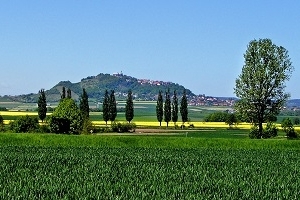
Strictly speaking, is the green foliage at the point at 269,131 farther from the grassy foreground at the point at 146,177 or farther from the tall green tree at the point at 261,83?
the grassy foreground at the point at 146,177

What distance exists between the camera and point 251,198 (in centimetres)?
1811

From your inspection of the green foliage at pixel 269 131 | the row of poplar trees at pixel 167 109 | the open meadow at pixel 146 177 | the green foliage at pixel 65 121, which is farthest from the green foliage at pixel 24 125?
the row of poplar trees at pixel 167 109

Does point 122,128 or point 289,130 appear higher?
point 289,130

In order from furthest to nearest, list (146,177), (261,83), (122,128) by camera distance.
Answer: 1. (122,128)
2. (261,83)
3. (146,177)

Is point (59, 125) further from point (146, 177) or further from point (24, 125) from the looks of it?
point (146, 177)

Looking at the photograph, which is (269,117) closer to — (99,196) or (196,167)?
(196,167)

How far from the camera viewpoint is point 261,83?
7562cm

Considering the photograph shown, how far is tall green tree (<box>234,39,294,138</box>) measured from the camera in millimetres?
75188

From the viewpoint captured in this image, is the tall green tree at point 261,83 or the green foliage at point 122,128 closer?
the tall green tree at point 261,83

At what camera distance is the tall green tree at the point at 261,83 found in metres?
75.2

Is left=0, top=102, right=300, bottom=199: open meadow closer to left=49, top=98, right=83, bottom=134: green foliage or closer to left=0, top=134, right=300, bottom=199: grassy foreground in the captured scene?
left=0, top=134, right=300, bottom=199: grassy foreground

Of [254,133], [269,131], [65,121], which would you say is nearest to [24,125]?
[65,121]

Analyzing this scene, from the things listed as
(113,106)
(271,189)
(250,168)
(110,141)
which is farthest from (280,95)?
(113,106)

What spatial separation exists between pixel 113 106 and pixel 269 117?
238 feet
